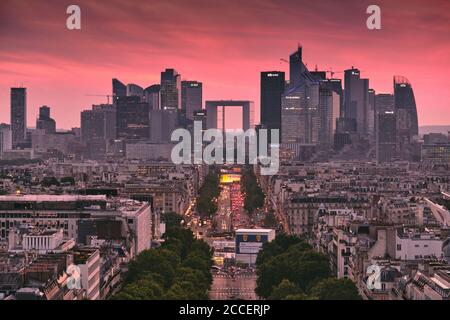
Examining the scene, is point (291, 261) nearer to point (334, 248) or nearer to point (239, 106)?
point (334, 248)

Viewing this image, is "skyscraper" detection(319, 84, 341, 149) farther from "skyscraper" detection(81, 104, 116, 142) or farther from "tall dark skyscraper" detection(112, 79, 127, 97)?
"tall dark skyscraper" detection(112, 79, 127, 97)

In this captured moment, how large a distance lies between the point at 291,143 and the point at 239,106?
33098mm

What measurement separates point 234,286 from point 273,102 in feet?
295

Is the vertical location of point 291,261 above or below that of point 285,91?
below

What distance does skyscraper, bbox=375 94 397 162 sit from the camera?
103m

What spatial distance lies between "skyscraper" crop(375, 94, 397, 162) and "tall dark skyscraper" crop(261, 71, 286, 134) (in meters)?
11.7

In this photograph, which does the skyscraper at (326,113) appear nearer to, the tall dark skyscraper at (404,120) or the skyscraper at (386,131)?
the skyscraper at (386,131)

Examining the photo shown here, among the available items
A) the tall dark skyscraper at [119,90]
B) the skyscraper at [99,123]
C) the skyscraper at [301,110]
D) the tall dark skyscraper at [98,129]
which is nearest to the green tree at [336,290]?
the tall dark skyscraper at [119,90]

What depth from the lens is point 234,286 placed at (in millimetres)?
26344

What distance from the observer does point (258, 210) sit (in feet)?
170

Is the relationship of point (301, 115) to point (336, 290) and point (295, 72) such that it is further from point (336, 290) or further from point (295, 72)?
point (336, 290)

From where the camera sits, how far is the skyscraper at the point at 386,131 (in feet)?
337

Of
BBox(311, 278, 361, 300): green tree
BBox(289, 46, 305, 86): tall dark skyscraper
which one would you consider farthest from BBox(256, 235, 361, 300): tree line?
BBox(289, 46, 305, 86): tall dark skyscraper
